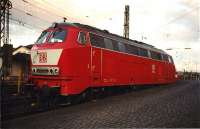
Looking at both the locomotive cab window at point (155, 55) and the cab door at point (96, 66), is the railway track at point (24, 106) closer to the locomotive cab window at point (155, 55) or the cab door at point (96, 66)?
the cab door at point (96, 66)

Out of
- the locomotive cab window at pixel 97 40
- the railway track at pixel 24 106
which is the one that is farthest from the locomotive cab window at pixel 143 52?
the railway track at pixel 24 106

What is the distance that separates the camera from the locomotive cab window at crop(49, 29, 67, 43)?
51.5 ft

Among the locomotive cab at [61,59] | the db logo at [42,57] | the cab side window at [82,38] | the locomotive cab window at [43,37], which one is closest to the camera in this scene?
the locomotive cab at [61,59]

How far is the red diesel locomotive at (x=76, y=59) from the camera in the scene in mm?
14891

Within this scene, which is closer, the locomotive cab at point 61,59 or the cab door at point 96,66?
the locomotive cab at point 61,59

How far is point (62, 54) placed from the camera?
14836 millimetres

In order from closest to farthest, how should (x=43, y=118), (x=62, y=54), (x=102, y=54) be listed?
(x=43, y=118)
(x=62, y=54)
(x=102, y=54)

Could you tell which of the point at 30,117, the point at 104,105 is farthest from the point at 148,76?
the point at 30,117

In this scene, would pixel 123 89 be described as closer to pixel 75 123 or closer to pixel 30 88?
pixel 30 88

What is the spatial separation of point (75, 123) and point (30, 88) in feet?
18.1

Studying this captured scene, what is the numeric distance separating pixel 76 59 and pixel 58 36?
1.51 meters

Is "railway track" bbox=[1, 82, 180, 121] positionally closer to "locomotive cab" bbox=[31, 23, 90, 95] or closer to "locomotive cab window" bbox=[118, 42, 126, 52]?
"locomotive cab" bbox=[31, 23, 90, 95]

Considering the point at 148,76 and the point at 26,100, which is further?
the point at 148,76

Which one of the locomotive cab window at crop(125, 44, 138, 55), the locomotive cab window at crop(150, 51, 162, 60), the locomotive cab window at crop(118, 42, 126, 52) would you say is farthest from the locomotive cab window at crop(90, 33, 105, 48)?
the locomotive cab window at crop(150, 51, 162, 60)
